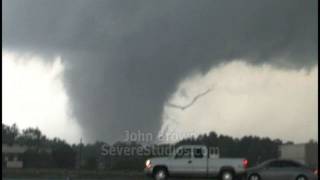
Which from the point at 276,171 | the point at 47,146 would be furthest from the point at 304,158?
the point at 276,171

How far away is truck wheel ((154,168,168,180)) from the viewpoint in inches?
1287

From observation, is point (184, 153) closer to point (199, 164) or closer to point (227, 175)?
point (199, 164)

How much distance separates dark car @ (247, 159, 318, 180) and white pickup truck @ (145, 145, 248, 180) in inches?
41.5

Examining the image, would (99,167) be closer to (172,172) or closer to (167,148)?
(167,148)

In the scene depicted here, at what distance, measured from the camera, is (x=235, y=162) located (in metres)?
33.0

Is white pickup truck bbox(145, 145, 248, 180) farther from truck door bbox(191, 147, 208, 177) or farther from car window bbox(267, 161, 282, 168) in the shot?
car window bbox(267, 161, 282, 168)

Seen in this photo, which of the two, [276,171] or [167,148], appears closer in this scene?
[276,171]

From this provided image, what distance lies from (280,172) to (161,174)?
607cm

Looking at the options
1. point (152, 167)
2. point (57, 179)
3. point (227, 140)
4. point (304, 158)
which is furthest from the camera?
point (304, 158)

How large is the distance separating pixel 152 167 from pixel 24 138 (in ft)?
117

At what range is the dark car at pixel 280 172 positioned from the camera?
3356 cm

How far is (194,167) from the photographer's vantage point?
33.0 m

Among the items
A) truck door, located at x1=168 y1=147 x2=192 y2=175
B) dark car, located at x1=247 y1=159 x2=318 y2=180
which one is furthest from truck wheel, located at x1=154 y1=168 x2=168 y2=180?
dark car, located at x1=247 y1=159 x2=318 y2=180

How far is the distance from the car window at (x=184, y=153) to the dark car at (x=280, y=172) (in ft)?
10.5
